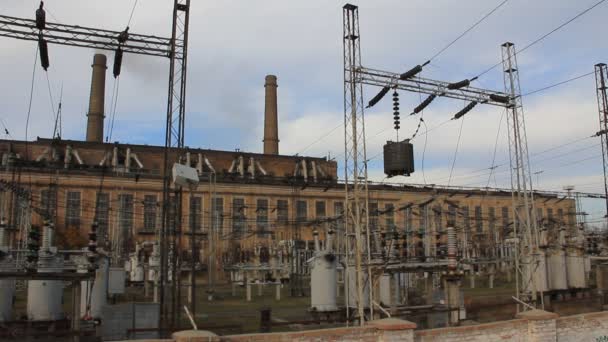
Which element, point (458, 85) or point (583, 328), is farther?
point (458, 85)

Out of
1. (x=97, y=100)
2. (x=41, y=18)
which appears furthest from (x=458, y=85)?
(x=97, y=100)

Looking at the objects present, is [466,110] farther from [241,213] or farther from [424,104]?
[241,213]

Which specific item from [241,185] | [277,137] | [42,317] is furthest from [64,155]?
[42,317]

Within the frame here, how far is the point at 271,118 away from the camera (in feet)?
221

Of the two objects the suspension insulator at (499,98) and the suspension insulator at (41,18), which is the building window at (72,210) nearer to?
the suspension insulator at (41,18)

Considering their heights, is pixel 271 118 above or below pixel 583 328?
above

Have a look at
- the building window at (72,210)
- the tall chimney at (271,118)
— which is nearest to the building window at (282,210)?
the tall chimney at (271,118)

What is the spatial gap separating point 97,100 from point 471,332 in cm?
5673

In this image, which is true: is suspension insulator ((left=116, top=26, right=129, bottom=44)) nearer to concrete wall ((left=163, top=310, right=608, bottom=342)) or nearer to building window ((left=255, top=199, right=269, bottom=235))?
concrete wall ((left=163, top=310, right=608, bottom=342))

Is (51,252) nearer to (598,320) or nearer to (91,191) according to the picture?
(598,320)

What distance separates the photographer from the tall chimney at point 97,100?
61566 mm

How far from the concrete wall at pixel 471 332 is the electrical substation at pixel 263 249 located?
0.04 m

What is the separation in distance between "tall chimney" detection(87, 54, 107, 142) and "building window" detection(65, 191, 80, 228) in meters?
8.36

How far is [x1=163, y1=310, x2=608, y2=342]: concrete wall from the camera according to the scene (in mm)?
10703
